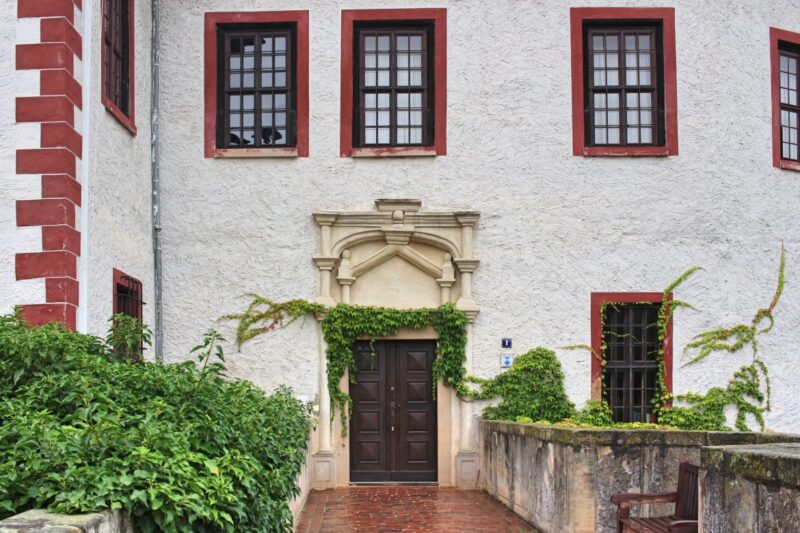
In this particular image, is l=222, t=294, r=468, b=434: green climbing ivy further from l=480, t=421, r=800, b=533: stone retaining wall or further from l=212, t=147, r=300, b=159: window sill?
l=480, t=421, r=800, b=533: stone retaining wall

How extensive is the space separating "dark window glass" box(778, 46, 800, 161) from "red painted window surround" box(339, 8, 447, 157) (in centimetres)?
510

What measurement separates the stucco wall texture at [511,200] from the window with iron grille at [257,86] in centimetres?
34

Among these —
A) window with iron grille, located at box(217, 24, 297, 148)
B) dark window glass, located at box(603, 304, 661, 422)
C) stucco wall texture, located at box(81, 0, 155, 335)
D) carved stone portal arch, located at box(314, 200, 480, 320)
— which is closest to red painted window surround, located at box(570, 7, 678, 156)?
carved stone portal arch, located at box(314, 200, 480, 320)

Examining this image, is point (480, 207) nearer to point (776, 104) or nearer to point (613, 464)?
point (776, 104)

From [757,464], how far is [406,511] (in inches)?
335

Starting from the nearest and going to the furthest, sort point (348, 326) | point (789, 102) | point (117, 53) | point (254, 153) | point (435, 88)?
point (117, 53)
point (348, 326)
point (254, 153)
point (435, 88)
point (789, 102)

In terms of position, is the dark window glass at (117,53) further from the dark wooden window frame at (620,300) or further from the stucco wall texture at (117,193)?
the dark wooden window frame at (620,300)

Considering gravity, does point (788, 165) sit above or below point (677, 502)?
above

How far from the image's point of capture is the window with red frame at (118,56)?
12555mm

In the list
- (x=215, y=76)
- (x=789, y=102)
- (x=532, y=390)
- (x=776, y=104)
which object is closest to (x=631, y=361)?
(x=532, y=390)

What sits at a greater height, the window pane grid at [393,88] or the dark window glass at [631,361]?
the window pane grid at [393,88]

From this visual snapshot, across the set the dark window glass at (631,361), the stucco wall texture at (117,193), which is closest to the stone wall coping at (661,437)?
the stucco wall texture at (117,193)

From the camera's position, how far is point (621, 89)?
1539cm

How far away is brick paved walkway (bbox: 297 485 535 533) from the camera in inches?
440
